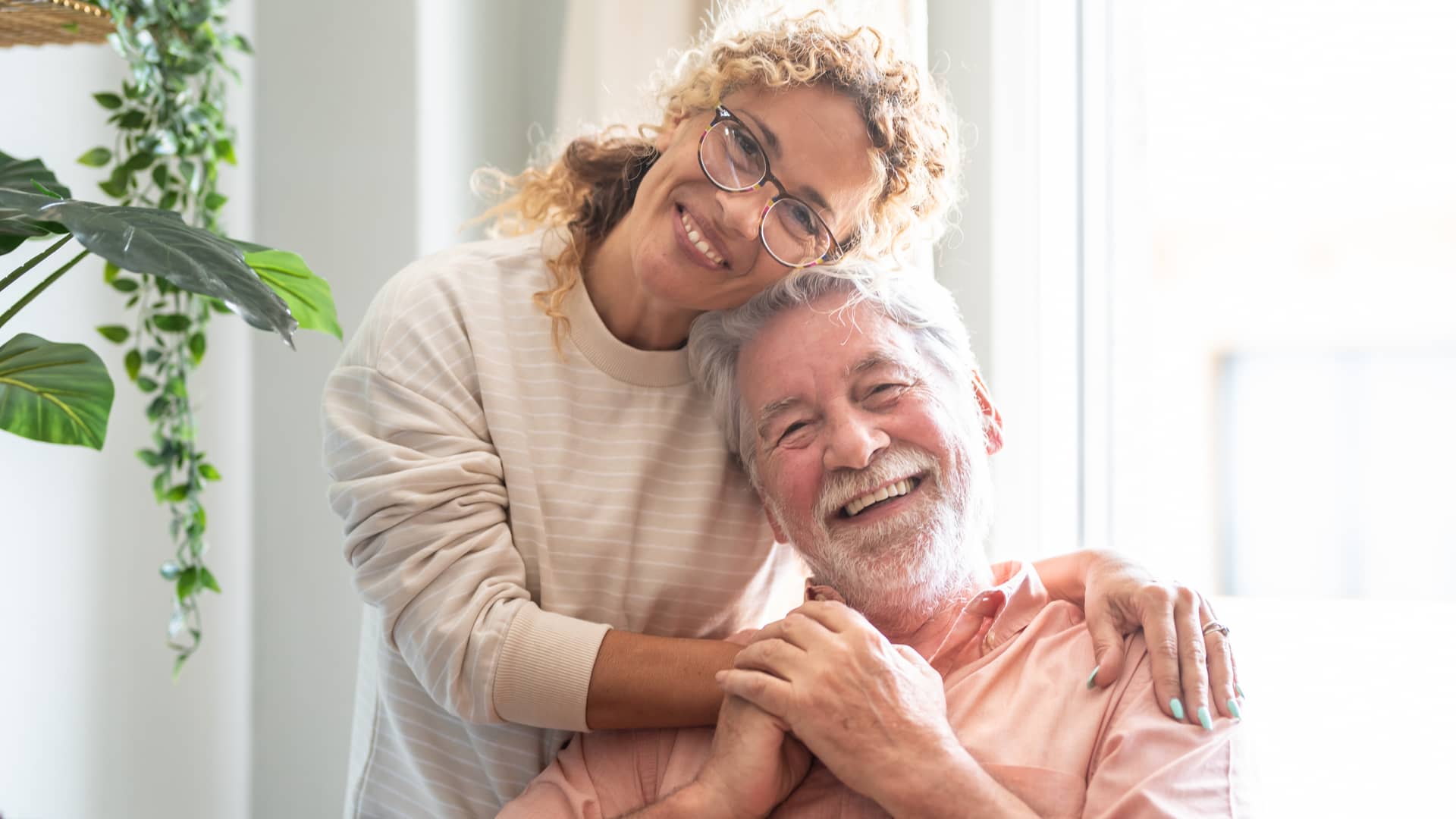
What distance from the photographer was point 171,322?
194cm

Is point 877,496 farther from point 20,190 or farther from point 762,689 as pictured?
point 20,190

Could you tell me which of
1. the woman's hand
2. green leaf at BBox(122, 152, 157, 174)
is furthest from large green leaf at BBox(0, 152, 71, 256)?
the woman's hand

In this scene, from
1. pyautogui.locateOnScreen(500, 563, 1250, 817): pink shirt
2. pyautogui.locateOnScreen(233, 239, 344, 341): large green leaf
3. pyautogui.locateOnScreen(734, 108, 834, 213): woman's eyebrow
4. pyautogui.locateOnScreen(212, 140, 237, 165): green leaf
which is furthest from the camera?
pyautogui.locateOnScreen(212, 140, 237, 165): green leaf

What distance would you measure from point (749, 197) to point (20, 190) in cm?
79

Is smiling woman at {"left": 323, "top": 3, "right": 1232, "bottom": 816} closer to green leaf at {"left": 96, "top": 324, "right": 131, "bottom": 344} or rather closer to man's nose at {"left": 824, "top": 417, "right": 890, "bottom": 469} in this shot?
man's nose at {"left": 824, "top": 417, "right": 890, "bottom": 469}

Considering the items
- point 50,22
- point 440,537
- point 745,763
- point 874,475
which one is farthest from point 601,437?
point 50,22

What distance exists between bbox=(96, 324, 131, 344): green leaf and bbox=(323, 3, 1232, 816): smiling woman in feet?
2.16

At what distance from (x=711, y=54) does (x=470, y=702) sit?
2.95 feet

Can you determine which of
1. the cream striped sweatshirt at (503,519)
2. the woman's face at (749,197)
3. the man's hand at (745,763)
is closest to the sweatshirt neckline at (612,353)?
the cream striped sweatshirt at (503,519)

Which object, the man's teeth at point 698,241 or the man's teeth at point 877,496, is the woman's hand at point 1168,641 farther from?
the man's teeth at point 698,241

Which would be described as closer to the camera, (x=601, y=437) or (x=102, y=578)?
(x=601, y=437)

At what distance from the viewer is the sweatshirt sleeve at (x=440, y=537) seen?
1.32m

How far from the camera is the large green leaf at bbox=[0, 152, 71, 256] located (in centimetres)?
104

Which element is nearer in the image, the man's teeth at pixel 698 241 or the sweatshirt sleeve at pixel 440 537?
the sweatshirt sleeve at pixel 440 537
